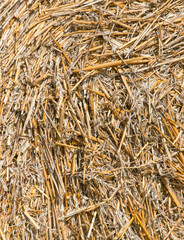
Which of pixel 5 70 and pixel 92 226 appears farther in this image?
pixel 5 70

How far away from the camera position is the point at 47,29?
1.37m

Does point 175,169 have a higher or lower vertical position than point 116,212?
higher

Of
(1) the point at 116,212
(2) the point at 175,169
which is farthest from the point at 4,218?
(2) the point at 175,169

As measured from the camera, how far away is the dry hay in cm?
127

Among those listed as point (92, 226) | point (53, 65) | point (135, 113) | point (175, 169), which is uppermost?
point (53, 65)

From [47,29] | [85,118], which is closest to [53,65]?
[47,29]

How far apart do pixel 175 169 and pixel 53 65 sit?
725 millimetres

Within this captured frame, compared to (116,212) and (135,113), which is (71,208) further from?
(135,113)

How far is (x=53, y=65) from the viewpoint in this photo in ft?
4.49

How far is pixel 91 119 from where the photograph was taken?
4.33ft

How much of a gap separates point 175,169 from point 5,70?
90cm

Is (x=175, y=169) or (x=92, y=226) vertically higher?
(x=175, y=169)

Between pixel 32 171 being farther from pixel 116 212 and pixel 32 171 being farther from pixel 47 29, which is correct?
pixel 47 29

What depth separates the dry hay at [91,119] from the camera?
127 cm
